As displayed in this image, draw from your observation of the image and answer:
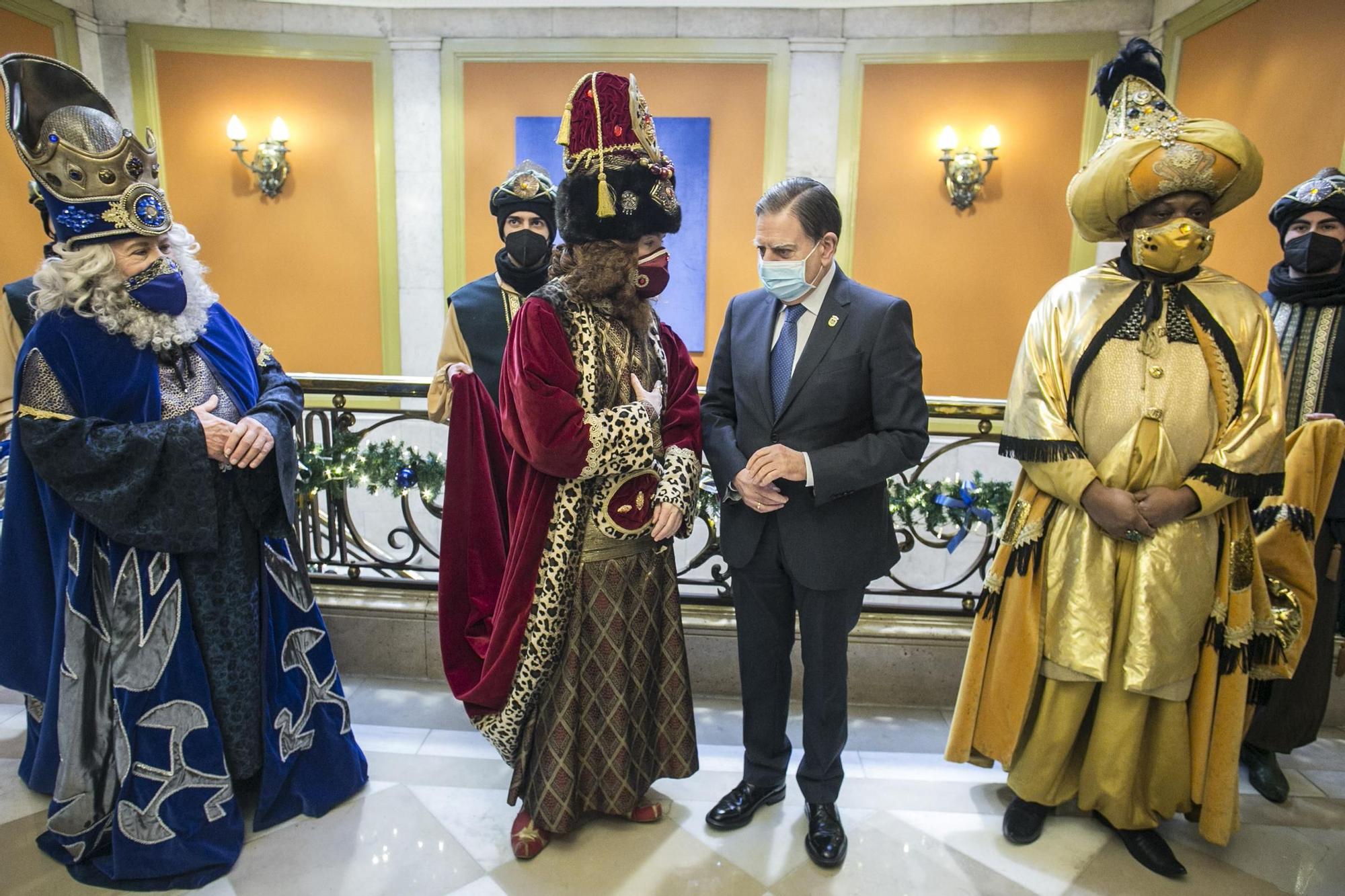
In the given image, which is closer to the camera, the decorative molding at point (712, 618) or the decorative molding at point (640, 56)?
the decorative molding at point (712, 618)

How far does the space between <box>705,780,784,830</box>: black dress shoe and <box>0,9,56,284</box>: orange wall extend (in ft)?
18.7

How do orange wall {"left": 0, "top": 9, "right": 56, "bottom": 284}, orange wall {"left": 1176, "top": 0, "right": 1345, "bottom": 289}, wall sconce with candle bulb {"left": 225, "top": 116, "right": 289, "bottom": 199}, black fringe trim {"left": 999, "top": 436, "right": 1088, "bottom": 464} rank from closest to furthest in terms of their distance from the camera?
1. black fringe trim {"left": 999, "top": 436, "right": 1088, "bottom": 464}
2. orange wall {"left": 1176, "top": 0, "right": 1345, "bottom": 289}
3. orange wall {"left": 0, "top": 9, "right": 56, "bottom": 284}
4. wall sconce with candle bulb {"left": 225, "top": 116, "right": 289, "bottom": 199}

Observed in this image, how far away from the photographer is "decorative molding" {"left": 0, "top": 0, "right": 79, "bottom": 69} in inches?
209

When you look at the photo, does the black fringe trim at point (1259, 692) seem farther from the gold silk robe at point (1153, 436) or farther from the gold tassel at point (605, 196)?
the gold tassel at point (605, 196)

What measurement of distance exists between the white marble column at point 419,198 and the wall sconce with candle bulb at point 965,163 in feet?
12.7

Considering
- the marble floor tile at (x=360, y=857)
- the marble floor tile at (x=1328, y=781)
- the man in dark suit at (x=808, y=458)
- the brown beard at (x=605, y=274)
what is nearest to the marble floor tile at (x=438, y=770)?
the marble floor tile at (x=360, y=857)

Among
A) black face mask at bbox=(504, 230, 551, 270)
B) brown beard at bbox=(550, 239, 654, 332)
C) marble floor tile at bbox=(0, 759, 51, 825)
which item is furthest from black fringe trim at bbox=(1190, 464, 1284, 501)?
marble floor tile at bbox=(0, 759, 51, 825)

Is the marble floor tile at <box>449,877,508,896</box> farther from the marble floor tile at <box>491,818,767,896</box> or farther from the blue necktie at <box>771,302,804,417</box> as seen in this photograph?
the blue necktie at <box>771,302,804,417</box>

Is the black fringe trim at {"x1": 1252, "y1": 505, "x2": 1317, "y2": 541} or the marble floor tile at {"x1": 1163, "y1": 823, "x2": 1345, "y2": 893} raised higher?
the black fringe trim at {"x1": 1252, "y1": 505, "x2": 1317, "y2": 541}

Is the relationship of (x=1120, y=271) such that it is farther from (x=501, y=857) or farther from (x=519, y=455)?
(x=501, y=857)

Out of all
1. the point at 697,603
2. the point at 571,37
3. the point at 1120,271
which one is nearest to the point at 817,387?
the point at 1120,271

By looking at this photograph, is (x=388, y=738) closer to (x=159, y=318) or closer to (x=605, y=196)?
(x=159, y=318)

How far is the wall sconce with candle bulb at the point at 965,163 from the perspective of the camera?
5.94 m

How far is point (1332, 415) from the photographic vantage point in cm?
248
